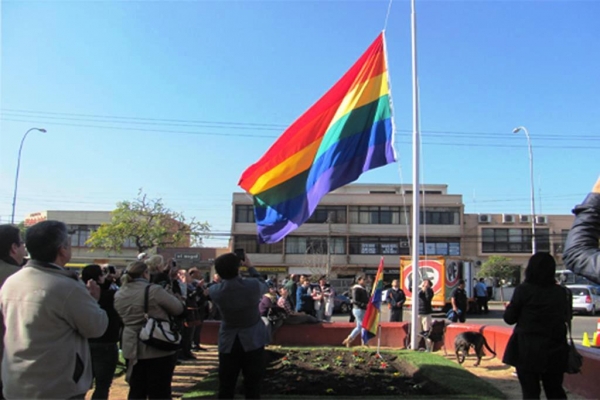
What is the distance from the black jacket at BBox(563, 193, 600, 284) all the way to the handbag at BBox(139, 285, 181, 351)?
12.1ft

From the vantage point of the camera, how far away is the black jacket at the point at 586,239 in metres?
2.15

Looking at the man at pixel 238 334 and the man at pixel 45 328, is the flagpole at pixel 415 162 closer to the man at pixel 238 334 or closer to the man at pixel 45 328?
the man at pixel 238 334

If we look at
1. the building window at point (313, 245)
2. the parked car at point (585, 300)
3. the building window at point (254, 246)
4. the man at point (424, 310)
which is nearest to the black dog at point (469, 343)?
the man at point (424, 310)

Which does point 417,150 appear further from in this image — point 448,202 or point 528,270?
point 448,202

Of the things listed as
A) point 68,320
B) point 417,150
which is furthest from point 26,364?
point 417,150

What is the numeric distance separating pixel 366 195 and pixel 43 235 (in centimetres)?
5596

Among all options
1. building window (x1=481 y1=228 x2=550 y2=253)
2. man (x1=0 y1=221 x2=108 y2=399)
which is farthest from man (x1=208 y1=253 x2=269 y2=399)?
building window (x1=481 y1=228 x2=550 y2=253)

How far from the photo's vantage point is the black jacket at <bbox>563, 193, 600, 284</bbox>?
215 centimetres

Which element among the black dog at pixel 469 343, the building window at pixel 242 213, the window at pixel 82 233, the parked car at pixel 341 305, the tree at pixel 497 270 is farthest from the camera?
the window at pixel 82 233

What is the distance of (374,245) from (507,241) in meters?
15.8

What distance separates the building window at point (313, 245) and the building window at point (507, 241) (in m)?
16.5

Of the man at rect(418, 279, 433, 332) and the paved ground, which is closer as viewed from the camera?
the paved ground

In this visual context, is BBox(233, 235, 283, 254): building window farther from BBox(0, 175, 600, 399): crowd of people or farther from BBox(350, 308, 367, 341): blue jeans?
BBox(0, 175, 600, 399): crowd of people

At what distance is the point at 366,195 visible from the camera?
5847cm
